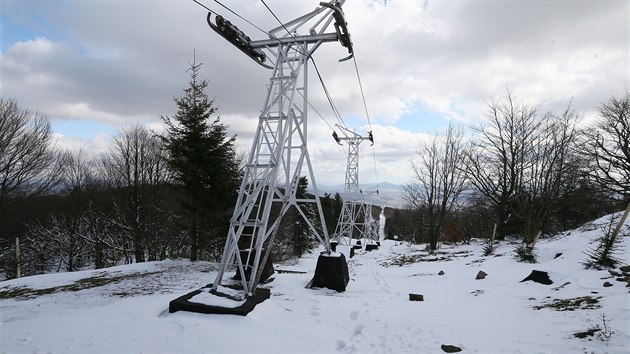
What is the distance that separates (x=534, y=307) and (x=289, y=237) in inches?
1263

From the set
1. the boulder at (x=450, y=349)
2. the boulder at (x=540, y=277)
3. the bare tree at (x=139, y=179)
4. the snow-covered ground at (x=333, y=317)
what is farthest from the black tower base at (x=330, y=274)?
the bare tree at (x=139, y=179)

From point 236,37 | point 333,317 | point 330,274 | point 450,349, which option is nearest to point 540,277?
point 450,349

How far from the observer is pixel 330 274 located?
8391 millimetres

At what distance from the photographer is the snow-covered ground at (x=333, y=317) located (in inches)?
166

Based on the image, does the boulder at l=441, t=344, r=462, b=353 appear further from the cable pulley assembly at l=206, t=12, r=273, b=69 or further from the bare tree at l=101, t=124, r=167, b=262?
the bare tree at l=101, t=124, r=167, b=262

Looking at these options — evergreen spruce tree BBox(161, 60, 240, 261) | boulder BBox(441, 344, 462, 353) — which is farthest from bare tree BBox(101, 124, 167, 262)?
boulder BBox(441, 344, 462, 353)

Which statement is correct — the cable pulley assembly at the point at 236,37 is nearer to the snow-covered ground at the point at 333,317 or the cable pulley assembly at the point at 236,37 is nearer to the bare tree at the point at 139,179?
the snow-covered ground at the point at 333,317

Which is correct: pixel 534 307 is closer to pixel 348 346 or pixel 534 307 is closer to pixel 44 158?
pixel 348 346

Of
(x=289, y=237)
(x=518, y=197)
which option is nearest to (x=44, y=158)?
(x=289, y=237)

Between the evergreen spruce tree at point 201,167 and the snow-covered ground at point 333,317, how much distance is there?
3.78 metres

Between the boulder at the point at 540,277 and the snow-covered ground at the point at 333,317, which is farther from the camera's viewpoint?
the boulder at the point at 540,277

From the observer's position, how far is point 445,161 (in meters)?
23.1

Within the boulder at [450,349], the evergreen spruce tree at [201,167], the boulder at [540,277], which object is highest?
the evergreen spruce tree at [201,167]

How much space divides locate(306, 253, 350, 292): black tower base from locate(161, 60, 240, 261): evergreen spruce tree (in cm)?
668
